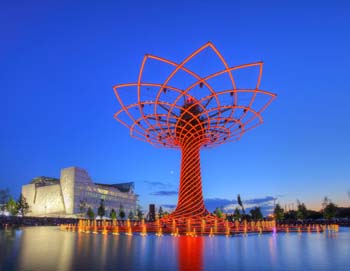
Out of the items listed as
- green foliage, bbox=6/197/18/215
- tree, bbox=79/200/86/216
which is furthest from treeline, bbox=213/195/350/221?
green foliage, bbox=6/197/18/215

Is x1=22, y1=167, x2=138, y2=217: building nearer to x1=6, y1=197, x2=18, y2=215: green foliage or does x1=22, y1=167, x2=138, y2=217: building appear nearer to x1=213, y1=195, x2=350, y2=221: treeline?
x1=6, y1=197, x2=18, y2=215: green foliage

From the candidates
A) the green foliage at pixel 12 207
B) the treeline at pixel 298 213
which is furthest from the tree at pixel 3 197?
the treeline at pixel 298 213

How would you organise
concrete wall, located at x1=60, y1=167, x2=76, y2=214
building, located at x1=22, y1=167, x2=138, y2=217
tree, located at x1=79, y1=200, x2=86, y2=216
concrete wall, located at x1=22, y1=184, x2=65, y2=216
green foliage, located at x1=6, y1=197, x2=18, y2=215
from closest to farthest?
green foliage, located at x1=6, y1=197, x2=18, y2=215 < tree, located at x1=79, y1=200, x2=86, y2=216 < concrete wall, located at x1=60, y1=167, x2=76, y2=214 < building, located at x1=22, y1=167, x2=138, y2=217 < concrete wall, located at x1=22, y1=184, x2=65, y2=216

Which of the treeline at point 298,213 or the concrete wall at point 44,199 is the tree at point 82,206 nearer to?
the concrete wall at point 44,199

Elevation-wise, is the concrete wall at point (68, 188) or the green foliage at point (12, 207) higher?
the concrete wall at point (68, 188)

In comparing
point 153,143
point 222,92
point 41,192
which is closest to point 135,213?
point 41,192

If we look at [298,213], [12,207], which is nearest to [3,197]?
[12,207]

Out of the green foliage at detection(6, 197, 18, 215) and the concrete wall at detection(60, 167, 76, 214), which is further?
the concrete wall at detection(60, 167, 76, 214)

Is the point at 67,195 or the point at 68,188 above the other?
the point at 68,188

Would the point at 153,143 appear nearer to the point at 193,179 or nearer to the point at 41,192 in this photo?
the point at 193,179

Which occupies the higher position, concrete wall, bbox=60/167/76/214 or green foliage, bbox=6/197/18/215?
concrete wall, bbox=60/167/76/214

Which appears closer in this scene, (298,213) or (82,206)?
(298,213)

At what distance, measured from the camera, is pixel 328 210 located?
7844 centimetres

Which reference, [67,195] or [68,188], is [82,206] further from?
[68,188]
